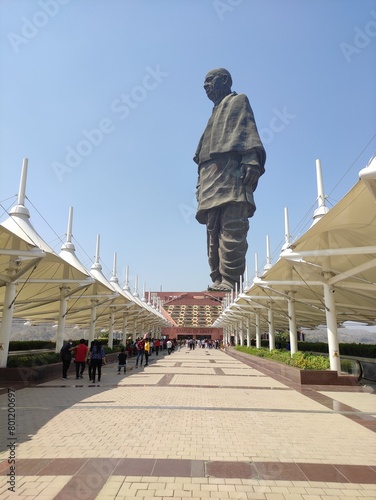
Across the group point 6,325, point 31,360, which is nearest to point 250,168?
point 31,360

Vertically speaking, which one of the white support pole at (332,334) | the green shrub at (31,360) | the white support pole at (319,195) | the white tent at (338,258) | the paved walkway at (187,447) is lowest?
the paved walkway at (187,447)

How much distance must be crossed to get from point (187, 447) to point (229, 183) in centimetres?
8614

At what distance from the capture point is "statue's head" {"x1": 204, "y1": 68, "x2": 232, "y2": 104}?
97188 millimetres

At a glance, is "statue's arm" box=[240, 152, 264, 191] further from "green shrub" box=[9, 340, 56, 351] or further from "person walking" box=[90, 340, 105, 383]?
"person walking" box=[90, 340, 105, 383]

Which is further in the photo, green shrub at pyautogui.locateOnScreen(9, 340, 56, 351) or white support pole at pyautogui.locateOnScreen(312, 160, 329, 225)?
green shrub at pyautogui.locateOnScreen(9, 340, 56, 351)

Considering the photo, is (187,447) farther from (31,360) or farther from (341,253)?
(31,360)

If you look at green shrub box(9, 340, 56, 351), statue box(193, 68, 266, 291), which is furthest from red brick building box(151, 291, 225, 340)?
green shrub box(9, 340, 56, 351)

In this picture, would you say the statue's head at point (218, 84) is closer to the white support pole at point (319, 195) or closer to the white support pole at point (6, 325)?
the white support pole at point (319, 195)

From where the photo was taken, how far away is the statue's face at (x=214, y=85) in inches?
3826

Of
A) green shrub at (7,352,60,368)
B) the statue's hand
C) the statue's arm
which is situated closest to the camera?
green shrub at (7,352,60,368)

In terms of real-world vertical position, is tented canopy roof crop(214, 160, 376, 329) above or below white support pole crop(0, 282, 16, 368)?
above

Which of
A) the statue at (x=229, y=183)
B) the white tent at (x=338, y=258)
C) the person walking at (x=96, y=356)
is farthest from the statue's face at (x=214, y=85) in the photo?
the person walking at (x=96, y=356)

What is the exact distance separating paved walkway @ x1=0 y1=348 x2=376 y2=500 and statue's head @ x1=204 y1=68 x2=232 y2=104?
327 feet

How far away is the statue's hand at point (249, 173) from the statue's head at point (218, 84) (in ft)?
79.7
